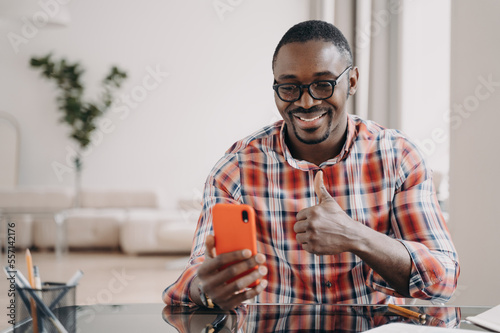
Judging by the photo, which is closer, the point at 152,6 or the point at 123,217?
the point at 123,217

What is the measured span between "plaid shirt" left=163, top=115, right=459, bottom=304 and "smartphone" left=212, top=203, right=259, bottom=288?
22 centimetres

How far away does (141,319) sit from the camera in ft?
2.82

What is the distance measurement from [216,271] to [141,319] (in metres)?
0.15

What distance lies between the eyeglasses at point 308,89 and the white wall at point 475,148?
0.60 metres

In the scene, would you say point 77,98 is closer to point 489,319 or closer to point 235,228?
point 235,228

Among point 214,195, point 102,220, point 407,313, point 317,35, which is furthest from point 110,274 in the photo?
point 407,313

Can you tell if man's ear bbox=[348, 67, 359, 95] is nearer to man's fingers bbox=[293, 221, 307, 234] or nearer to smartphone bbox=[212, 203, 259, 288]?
man's fingers bbox=[293, 221, 307, 234]

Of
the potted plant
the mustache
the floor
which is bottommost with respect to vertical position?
the floor

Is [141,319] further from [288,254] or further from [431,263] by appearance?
[431,263]

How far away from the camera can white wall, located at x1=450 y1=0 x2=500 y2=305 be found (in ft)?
4.90

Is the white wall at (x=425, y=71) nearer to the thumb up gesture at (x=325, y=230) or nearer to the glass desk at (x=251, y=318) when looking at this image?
the thumb up gesture at (x=325, y=230)

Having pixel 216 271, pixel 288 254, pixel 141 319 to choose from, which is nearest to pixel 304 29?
pixel 288 254

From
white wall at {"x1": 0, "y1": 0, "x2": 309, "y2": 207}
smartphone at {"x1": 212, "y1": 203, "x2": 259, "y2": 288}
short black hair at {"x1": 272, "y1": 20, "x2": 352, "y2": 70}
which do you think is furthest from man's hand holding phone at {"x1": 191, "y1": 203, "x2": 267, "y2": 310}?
white wall at {"x1": 0, "y1": 0, "x2": 309, "y2": 207}

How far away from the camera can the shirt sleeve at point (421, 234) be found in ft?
3.45
